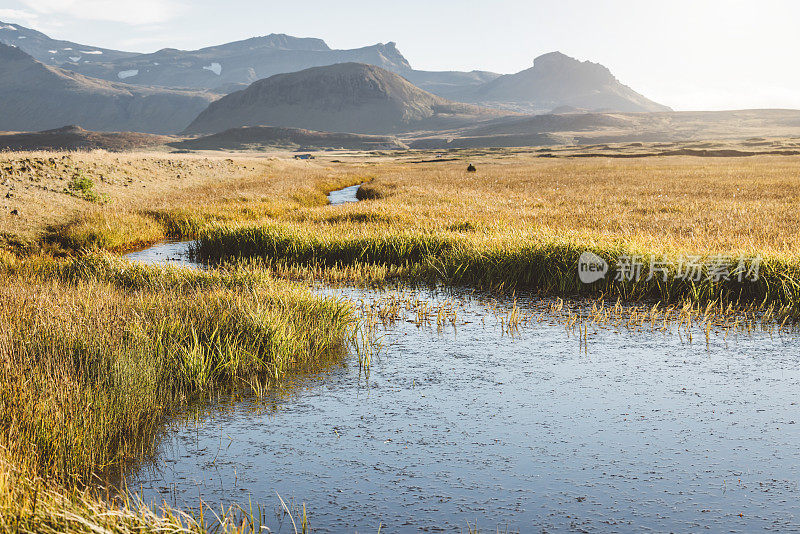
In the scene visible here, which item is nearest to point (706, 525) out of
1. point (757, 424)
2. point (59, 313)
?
point (757, 424)

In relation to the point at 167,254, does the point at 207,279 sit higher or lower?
higher

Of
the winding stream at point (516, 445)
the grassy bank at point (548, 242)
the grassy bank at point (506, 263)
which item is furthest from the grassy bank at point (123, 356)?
the grassy bank at point (548, 242)

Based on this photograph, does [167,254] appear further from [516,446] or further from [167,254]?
[516,446]

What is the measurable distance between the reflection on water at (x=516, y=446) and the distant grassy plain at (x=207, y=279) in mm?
676

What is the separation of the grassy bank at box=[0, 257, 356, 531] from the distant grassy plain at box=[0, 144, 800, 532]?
2cm

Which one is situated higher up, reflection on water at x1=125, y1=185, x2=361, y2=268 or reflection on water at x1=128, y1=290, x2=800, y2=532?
reflection on water at x1=125, y1=185, x2=361, y2=268

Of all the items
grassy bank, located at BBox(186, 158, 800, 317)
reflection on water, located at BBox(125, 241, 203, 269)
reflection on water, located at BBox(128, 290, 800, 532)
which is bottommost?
reflection on water, located at BBox(128, 290, 800, 532)

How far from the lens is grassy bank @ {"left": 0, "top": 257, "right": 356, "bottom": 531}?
15.7ft

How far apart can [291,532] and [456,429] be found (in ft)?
6.59

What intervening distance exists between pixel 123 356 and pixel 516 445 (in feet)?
13.0

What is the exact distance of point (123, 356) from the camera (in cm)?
636

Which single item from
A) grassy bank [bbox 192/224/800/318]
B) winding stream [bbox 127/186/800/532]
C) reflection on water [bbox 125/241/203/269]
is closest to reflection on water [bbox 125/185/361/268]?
reflection on water [bbox 125/241/203/269]

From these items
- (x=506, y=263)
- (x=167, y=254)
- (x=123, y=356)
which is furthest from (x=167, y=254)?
(x=123, y=356)

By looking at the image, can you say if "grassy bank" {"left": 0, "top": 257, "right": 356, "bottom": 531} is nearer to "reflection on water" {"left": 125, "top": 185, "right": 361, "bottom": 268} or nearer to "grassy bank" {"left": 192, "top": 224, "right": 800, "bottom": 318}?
"grassy bank" {"left": 192, "top": 224, "right": 800, "bottom": 318}
